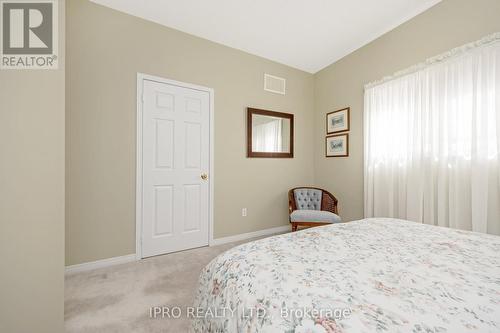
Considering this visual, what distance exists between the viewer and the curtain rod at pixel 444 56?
77.2 inches

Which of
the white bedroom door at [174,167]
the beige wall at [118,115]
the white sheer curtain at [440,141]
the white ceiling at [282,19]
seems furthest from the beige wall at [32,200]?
the white sheer curtain at [440,141]

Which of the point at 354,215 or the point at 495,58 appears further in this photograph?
the point at 354,215

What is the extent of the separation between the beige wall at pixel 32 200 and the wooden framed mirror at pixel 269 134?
233 centimetres

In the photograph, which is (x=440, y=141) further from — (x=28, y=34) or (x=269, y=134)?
(x=28, y=34)

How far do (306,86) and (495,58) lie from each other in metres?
2.42

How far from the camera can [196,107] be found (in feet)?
9.53

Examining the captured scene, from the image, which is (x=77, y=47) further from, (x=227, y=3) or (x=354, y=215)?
(x=354, y=215)

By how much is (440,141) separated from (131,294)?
11.2 ft

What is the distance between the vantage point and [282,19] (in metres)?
2.64

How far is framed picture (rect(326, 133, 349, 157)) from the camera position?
341cm

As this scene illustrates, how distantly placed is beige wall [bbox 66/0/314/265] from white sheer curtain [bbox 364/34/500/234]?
1.90 metres

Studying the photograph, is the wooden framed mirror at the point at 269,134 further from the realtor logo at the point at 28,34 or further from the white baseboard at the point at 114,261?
the realtor logo at the point at 28,34

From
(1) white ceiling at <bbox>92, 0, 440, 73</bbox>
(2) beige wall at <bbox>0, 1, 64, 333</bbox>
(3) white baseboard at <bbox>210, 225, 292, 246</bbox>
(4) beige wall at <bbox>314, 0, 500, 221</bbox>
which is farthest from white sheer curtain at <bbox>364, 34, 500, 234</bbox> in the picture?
(2) beige wall at <bbox>0, 1, 64, 333</bbox>

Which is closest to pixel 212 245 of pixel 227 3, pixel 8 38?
pixel 8 38
